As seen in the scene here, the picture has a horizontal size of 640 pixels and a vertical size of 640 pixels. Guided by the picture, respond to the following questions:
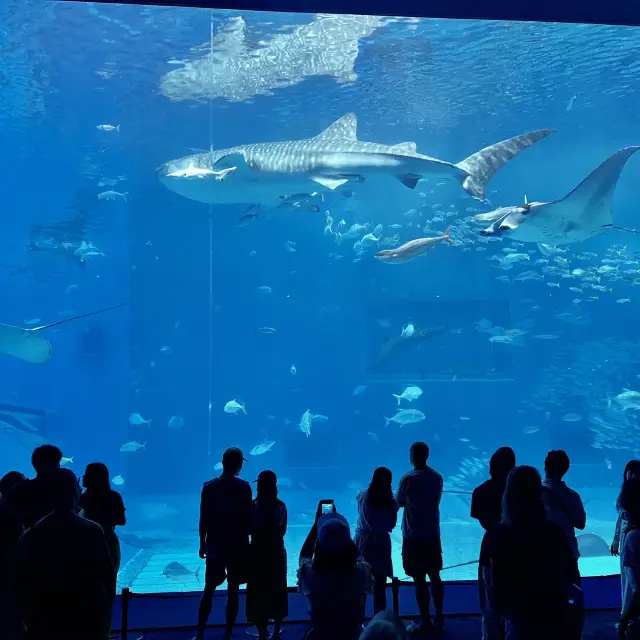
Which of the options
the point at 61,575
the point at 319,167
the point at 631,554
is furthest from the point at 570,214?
the point at 61,575

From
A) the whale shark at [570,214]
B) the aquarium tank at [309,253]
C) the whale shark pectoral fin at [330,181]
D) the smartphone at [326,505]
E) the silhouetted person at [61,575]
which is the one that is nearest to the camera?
the silhouetted person at [61,575]

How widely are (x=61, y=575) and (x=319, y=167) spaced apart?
829 centimetres

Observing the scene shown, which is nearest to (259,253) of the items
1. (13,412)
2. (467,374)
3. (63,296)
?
(63,296)

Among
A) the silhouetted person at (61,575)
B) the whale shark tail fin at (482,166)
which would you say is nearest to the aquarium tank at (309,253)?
the whale shark tail fin at (482,166)

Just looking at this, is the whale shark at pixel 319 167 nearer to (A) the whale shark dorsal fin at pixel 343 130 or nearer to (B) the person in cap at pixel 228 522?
(A) the whale shark dorsal fin at pixel 343 130

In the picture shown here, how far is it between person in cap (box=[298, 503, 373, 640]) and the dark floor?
1.57m

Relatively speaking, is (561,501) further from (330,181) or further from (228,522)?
(330,181)

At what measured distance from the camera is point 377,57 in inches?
653

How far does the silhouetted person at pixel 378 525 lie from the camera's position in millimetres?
3219

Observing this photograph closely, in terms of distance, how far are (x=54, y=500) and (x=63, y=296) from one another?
3428cm

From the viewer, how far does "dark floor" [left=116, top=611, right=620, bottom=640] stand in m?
3.41

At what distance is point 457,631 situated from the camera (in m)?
3.50

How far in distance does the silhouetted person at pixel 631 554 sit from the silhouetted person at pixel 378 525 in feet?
3.92

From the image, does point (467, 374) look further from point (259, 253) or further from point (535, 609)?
point (535, 609)
